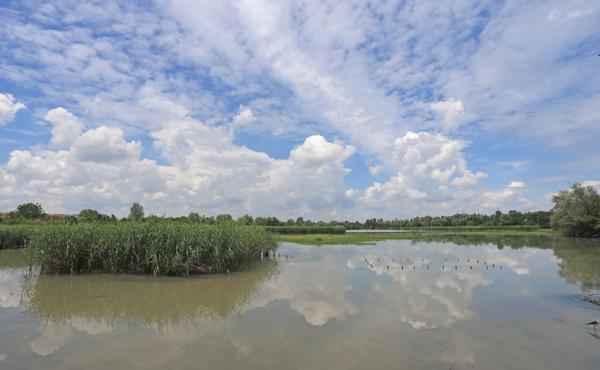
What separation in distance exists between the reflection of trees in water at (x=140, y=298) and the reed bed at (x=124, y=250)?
0.62 meters

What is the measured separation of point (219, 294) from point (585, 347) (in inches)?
410

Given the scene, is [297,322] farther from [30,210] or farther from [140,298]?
[30,210]

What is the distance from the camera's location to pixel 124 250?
1627cm

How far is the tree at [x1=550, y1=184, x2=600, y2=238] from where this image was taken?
50.8m

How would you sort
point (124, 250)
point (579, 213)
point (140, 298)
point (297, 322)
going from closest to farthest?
point (297, 322)
point (140, 298)
point (124, 250)
point (579, 213)

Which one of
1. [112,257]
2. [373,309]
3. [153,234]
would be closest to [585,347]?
[373,309]

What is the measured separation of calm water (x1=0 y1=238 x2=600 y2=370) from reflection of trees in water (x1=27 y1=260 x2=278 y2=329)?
0.05 metres

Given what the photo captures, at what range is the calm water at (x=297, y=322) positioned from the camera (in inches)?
281

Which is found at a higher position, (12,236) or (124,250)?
(12,236)

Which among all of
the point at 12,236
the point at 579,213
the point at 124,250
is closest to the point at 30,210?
the point at 12,236

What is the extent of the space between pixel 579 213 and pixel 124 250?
58.2 meters

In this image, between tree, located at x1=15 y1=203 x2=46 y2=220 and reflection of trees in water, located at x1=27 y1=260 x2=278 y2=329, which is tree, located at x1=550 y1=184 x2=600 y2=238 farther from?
tree, located at x1=15 y1=203 x2=46 y2=220

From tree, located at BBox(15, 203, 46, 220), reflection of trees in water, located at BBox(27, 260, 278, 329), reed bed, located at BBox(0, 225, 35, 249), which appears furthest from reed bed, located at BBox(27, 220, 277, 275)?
tree, located at BBox(15, 203, 46, 220)

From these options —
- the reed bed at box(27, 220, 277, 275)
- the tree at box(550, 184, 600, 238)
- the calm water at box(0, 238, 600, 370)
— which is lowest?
the calm water at box(0, 238, 600, 370)
